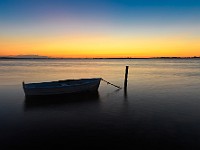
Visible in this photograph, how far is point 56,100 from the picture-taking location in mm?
23641

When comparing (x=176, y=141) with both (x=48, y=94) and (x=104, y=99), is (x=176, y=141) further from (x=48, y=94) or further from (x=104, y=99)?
(x=48, y=94)

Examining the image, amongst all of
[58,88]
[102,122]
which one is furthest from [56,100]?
[102,122]

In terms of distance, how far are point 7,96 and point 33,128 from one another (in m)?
12.3

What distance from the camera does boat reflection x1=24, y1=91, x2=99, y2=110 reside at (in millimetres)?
21891

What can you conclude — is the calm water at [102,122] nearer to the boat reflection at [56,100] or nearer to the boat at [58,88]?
the boat reflection at [56,100]

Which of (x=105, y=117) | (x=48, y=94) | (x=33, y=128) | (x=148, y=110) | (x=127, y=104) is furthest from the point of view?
(x=48, y=94)

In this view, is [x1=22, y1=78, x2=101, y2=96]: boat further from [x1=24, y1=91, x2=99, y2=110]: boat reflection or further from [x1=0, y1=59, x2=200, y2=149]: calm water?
[x1=0, y1=59, x2=200, y2=149]: calm water

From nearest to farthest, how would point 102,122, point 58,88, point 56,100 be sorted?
1. point 102,122
2. point 56,100
3. point 58,88

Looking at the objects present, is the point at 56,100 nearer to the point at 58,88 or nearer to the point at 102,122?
the point at 58,88

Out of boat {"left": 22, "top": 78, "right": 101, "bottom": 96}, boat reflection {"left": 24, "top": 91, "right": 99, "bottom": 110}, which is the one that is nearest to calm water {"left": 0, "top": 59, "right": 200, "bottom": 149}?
boat reflection {"left": 24, "top": 91, "right": 99, "bottom": 110}

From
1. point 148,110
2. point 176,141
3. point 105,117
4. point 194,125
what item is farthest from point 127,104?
point 176,141

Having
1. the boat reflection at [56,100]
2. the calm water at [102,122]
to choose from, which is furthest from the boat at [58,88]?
the calm water at [102,122]

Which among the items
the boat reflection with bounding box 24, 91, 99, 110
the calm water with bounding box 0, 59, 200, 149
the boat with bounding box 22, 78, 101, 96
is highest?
the boat with bounding box 22, 78, 101, 96

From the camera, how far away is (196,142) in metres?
12.3
